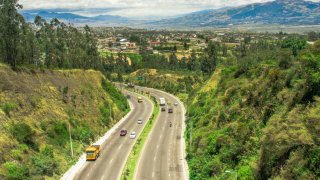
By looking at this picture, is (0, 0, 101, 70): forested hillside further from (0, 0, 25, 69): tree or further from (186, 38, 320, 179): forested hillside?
(186, 38, 320, 179): forested hillside

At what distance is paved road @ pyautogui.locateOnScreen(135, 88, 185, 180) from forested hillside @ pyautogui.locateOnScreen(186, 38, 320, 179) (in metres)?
2.94

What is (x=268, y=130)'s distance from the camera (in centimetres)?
4091

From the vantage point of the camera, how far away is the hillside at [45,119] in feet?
165

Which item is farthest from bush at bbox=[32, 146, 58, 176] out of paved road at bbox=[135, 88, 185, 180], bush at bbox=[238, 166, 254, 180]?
bush at bbox=[238, 166, 254, 180]

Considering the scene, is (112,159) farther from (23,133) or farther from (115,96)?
(115,96)

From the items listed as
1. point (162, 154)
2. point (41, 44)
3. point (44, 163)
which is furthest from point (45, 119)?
point (41, 44)

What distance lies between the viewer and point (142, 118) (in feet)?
338

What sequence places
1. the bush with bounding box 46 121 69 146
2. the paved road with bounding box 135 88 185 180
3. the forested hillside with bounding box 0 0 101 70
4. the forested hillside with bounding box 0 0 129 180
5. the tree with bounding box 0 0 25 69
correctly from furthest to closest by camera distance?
the forested hillside with bounding box 0 0 101 70 → the tree with bounding box 0 0 25 69 → the bush with bounding box 46 121 69 146 → the paved road with bounding box 135 88 185 180 → the forested hillside with bounding box 0 0 129 180

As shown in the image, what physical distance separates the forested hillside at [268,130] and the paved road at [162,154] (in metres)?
2.94

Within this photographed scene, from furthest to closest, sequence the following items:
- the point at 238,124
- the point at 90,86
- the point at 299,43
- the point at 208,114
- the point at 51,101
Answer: the point at 90,86, the point at 299,43, the point at 208,114, the point at 51,101, the point at 238,124

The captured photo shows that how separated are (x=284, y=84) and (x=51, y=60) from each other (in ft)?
231

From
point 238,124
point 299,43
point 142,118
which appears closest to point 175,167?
point 238,124

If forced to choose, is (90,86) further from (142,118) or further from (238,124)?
(238,124)

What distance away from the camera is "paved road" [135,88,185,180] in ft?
176
